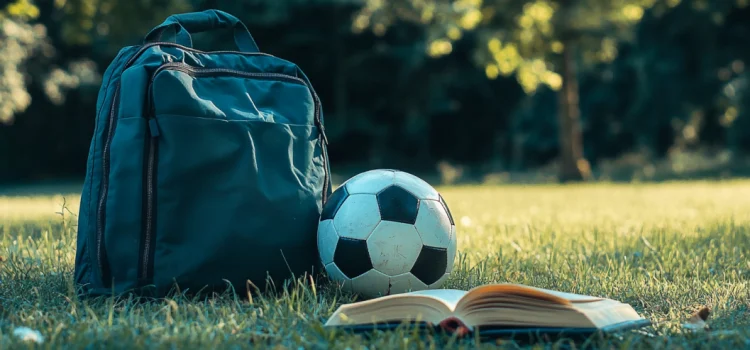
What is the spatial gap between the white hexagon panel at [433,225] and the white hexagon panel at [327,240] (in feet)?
1.20

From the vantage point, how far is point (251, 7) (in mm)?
19875

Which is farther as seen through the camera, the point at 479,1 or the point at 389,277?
the point at 479,1

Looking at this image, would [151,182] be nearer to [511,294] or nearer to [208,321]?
[208,321]

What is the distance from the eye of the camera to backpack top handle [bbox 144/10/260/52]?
3428 mm

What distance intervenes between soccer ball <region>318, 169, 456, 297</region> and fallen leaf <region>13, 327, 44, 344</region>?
1.26 meters

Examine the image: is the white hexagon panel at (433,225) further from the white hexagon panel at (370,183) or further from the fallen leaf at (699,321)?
the fallen leaf at (699,321)

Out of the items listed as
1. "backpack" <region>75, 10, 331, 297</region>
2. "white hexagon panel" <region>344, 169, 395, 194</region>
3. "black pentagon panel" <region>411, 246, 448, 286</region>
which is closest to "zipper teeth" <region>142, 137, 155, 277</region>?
"backpack" <region>75, 10, 331, 297</region>

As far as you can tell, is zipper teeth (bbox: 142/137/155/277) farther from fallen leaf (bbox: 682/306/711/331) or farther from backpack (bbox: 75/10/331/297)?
fallen leaf (bbox: 682/306/711/331)

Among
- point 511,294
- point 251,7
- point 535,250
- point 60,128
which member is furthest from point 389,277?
point 60,128

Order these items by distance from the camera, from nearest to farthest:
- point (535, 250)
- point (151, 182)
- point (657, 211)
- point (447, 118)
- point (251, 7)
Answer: point (151, 182), point (535, 250), point (657, 211), point (251, 7), point (447, 118)

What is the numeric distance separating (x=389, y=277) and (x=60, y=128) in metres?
24.2

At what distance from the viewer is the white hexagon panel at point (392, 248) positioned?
321cm

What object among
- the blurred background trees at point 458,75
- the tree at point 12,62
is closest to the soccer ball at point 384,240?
the blurred background trees at point 458,75

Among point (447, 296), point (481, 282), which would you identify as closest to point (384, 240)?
point (447, 296)
